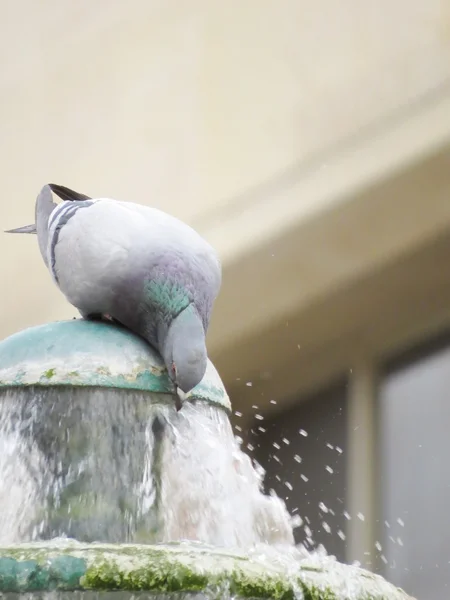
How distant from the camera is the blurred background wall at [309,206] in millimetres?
3604

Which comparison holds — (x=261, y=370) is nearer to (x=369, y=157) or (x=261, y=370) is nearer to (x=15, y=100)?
(x=369, y=157)

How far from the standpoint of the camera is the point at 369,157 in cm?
359

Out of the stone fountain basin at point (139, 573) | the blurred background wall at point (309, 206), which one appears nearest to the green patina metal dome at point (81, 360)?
the stone fountain basin at point (139, 573)

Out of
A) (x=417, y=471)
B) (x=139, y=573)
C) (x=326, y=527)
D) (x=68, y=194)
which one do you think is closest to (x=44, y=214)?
(x=68, y=194)

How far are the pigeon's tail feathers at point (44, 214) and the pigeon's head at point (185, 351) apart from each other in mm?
430

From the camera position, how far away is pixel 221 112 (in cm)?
415

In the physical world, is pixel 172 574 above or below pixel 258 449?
below

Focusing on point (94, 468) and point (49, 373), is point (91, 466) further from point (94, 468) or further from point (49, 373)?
point (49, 373)

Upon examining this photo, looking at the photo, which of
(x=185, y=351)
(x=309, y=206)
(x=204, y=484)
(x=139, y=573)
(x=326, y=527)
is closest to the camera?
(x=139, y=573)

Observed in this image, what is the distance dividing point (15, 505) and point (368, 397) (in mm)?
2724

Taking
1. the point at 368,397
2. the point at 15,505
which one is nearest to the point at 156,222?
the point at 15,505

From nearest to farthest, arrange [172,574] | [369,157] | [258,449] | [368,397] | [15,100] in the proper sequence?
[172,574] < [369,157] < [368,397] < [258,449] < [15,100]

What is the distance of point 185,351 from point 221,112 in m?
2.93

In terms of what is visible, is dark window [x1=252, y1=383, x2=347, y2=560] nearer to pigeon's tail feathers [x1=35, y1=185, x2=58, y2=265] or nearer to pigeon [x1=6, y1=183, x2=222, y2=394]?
pigeon's tail feathers [x1=35, y1=185, x2=58, y2=265]
